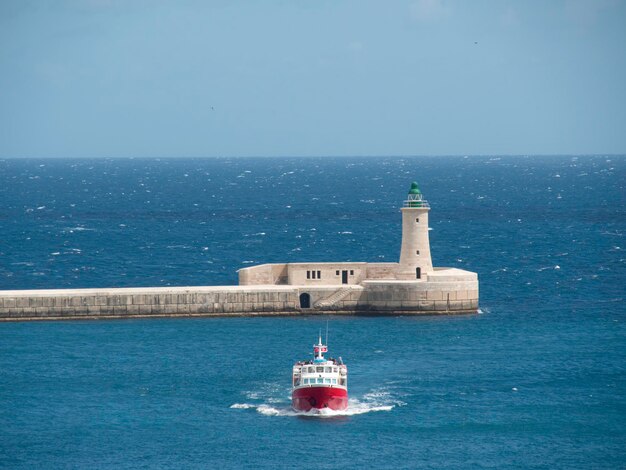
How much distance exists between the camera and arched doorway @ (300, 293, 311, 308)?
9006 cm

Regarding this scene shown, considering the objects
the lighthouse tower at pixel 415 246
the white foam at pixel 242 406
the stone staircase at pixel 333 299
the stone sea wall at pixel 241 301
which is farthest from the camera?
the lighthouse tower at pixel 415 246

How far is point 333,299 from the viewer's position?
295ft

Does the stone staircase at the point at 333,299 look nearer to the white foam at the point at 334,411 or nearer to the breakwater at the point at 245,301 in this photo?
the breakwater at the point at 245,301

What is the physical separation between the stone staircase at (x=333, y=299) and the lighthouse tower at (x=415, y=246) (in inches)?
172

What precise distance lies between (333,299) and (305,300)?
178 cm

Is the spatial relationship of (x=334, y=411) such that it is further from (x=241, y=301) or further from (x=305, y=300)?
(x=305, y=300)

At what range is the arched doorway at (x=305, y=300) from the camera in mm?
90062

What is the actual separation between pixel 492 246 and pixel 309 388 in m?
72.7

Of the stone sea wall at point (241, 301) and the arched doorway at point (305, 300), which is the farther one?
the arched doorway at point (305, 300)

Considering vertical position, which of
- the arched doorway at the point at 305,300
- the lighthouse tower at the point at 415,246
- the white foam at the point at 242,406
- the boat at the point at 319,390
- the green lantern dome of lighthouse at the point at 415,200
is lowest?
the white foam at the point at 242,406

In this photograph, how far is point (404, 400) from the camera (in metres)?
67.8

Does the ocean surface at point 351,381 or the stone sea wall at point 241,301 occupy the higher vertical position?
the stone sea wall at point 241,301

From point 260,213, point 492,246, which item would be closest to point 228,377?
point 492,246

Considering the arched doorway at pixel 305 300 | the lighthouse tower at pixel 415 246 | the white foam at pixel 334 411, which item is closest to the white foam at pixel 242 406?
the white foam at pixel 334 411
